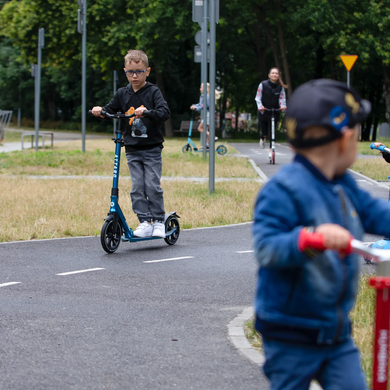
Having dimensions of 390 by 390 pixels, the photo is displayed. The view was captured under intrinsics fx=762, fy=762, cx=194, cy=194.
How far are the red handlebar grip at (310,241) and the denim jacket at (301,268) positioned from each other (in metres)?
0.09

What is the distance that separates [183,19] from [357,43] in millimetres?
7806

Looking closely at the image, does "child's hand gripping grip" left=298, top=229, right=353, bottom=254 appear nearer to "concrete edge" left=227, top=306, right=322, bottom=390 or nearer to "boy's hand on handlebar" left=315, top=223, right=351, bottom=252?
"boy's hand on handlebar" left=315, top=223, right=351, bottom=252

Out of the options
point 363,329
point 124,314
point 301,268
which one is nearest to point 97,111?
point 124,314

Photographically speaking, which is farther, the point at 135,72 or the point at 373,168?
the point at 373,168

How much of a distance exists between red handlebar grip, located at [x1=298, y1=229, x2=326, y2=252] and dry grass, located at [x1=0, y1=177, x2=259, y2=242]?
6.94 meters

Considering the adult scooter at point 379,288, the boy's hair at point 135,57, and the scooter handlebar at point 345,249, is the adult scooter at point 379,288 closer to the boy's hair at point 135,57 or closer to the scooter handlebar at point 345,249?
the scooter handlebar at point 345,249

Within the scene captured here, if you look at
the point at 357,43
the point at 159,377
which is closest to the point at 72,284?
the point at 159,377

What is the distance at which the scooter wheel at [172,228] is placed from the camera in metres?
8.27

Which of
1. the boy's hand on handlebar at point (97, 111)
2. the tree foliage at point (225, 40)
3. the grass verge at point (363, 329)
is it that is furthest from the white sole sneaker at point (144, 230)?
the tree foliage at point (225, 40)

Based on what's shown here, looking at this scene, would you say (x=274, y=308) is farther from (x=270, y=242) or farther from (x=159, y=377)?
(x=159, y=377)

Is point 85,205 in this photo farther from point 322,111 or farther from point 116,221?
point 322,111

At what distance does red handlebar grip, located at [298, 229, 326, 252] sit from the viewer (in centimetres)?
218

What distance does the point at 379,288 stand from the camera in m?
2.20

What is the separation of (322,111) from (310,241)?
1.40ft
